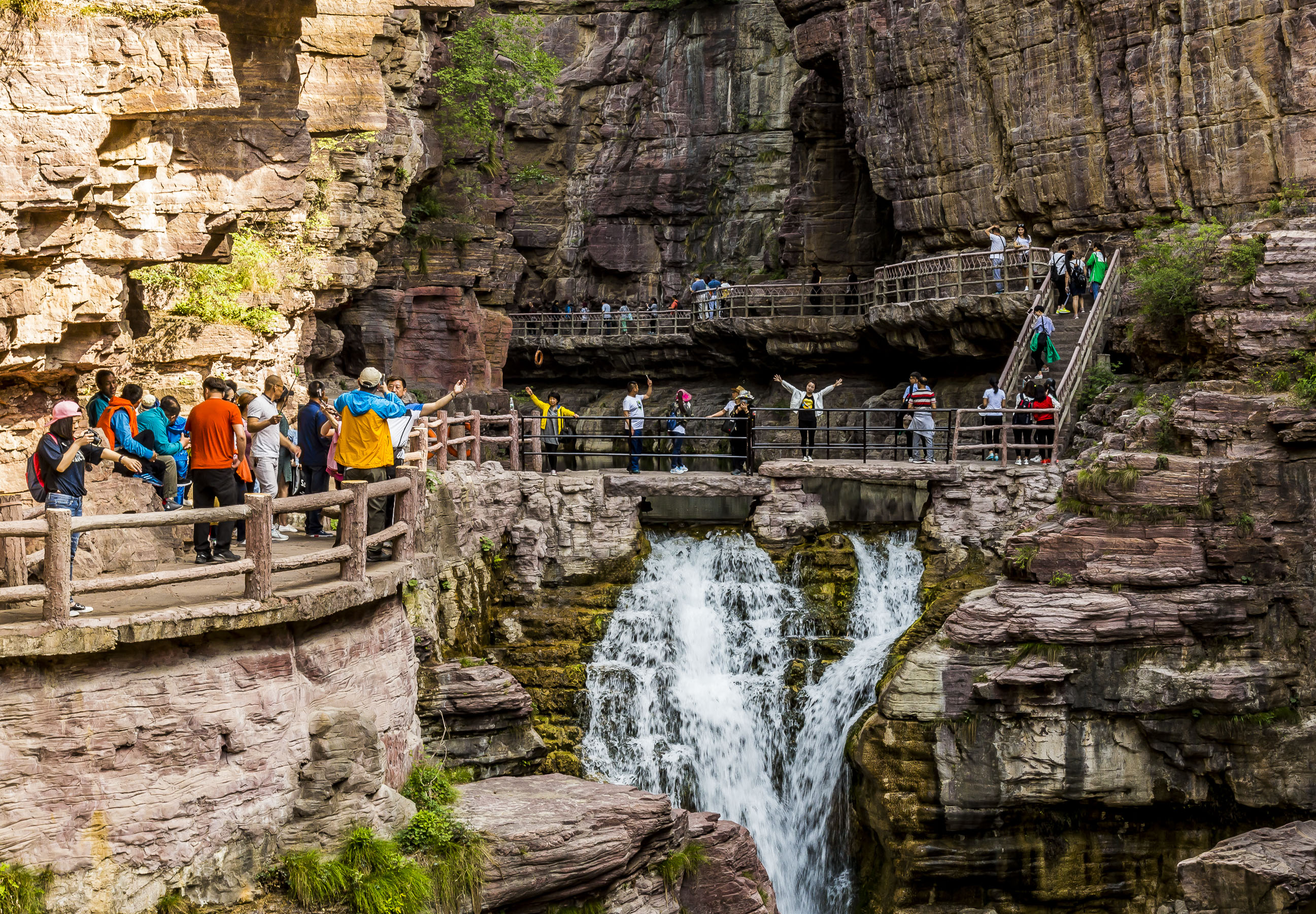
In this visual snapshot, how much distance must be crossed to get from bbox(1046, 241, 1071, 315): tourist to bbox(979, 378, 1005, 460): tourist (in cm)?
341

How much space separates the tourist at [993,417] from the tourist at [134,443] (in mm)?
12305

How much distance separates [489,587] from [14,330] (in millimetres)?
9025

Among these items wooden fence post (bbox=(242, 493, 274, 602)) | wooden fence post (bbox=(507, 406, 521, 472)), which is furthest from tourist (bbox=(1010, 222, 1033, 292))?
wooden fence post (bbox=(242, 493, 274, 602))

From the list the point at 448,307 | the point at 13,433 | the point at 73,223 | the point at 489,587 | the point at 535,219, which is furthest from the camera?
the point at 535,219

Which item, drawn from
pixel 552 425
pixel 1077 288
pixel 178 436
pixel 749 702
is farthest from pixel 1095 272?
pixel 178 436

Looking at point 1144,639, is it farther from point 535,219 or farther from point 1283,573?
point 535,219

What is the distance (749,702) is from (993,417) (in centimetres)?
771

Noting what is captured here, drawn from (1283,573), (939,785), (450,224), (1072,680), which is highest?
(450,224)

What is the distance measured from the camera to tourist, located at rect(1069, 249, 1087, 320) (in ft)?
83.8

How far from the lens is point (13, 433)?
13594 mm

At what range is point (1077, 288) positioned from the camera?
25.6 meters

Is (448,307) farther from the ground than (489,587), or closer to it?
farther from the ground

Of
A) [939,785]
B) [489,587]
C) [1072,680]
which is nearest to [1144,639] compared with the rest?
[1072,680]

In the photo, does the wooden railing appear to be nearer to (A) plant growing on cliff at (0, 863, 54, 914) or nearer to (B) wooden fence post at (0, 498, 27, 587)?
(B) wooden fence post at (0, 498, 27, 587)
